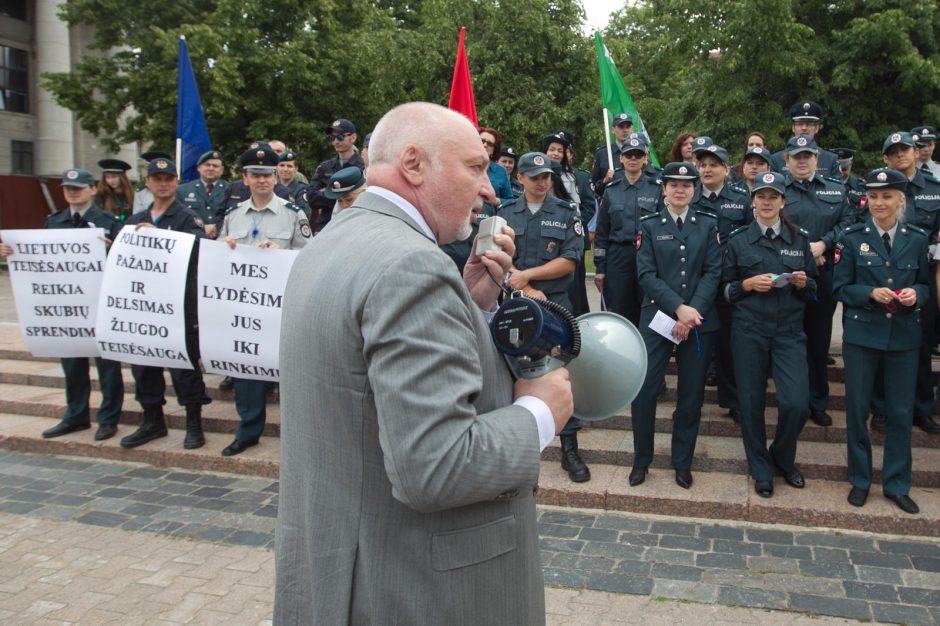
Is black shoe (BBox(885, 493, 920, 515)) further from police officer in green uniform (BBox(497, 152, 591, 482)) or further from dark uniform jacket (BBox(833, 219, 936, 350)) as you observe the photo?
police officer in green uniform (BBox(497, 152, 591, 482))

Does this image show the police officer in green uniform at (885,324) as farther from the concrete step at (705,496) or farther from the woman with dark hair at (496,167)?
the woman with dark hair at (496,167)

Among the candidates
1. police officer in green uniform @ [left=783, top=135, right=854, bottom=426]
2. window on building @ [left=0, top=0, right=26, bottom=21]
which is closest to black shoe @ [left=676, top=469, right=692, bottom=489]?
police officer in green uniform @ [left=783, top=135, right=854, bottom=426]

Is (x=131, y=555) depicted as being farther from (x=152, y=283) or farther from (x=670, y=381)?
(x=670, y=381)

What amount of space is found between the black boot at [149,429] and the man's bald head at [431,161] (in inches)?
237

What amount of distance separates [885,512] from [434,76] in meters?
17.7

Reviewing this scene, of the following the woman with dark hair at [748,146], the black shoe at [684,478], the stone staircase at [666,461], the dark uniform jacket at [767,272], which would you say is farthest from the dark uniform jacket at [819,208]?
the black shoe at [684,478]

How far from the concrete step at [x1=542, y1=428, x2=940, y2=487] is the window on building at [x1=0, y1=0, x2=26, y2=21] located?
3450 cm

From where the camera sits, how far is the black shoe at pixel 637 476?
228 inches

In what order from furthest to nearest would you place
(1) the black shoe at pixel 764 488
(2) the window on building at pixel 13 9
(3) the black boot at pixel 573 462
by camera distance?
(2) the window on building at pixel 13 9, (3) the black boot at pixel 573 462, (1) the black shoe at pixel 764 488

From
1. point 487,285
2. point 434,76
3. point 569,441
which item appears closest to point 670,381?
point 569,441

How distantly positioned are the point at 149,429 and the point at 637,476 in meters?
4.39

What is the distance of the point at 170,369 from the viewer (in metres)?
7.04

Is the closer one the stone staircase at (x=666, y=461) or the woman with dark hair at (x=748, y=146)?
the stone staircase at (x=666, y=461)

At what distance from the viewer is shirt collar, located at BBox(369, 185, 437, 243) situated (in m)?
1.85
